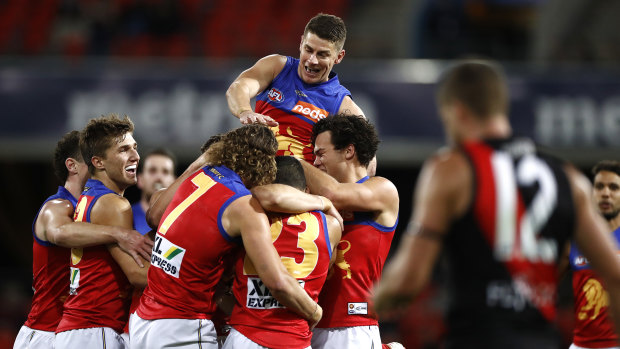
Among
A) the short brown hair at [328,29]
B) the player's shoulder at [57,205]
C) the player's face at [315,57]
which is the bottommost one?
the player's shoulder at [57,205]

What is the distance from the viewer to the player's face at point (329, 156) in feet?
16.4

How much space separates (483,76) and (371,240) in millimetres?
1913

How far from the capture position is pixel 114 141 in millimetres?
5195

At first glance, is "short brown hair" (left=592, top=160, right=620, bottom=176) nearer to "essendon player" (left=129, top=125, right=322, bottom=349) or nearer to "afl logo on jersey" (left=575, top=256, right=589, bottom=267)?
"afl logo on jersey" (left=575, top=256, right=589, bottom=267)

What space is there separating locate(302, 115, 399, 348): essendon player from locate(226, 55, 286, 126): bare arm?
1.63 ft

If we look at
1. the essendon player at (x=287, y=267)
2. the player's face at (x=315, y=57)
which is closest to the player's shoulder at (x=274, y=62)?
the player's face at (x=315, y=57)

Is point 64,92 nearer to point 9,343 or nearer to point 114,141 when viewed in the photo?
point 9,343

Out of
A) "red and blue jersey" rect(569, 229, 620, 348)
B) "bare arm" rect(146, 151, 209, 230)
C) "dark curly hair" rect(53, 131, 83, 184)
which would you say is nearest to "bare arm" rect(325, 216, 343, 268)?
"bare arm" rect(146, 151, 209, 230)

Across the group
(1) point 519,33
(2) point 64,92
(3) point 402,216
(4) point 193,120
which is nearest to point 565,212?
(4) point 193,120

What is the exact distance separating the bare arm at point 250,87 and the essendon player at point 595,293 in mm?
2955

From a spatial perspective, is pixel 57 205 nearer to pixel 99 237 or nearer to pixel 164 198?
pixel 99 237

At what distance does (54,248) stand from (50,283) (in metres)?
0.27

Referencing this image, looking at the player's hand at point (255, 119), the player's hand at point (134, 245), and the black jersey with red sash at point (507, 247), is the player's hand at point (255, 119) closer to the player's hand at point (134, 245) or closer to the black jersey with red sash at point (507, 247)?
the player's hand at point (134, 245)

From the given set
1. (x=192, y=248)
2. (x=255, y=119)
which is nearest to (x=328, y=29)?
(x=255, y=119)
